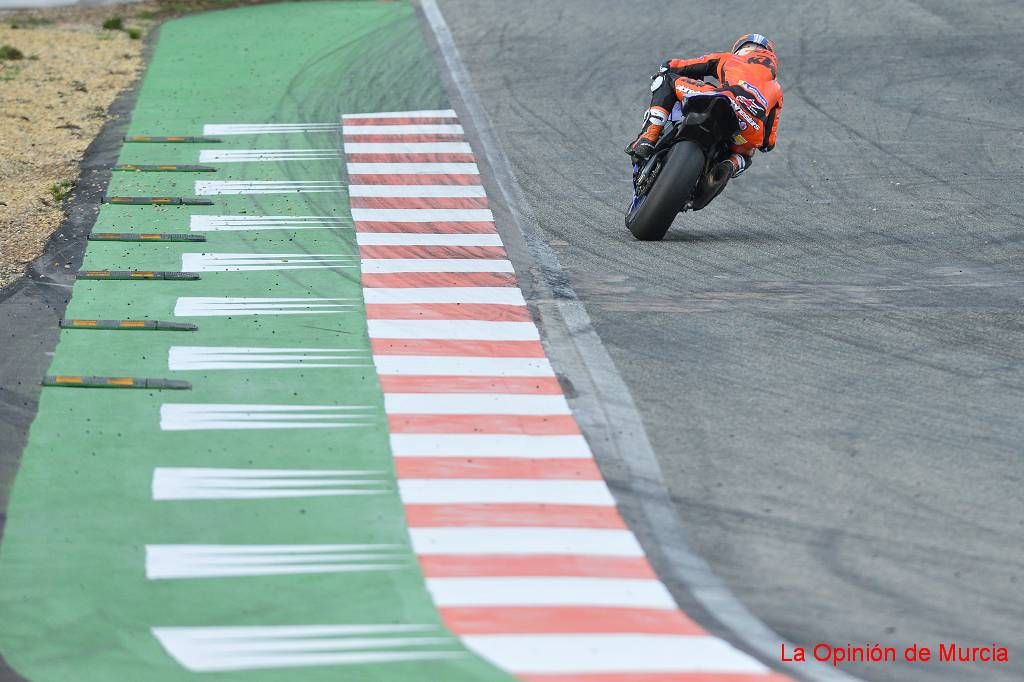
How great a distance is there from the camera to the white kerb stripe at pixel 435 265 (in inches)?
513

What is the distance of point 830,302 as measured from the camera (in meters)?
12.2

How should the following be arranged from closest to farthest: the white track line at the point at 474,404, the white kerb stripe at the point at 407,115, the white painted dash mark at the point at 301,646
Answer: the white painted dash mark at the point at 301,646 → the white track line at the point at 474,404 → the white kerb stripe at the point at 407,115

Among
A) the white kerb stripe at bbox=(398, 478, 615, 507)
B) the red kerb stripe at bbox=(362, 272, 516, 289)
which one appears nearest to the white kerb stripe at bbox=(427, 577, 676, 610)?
the white kerb stripe at bbox=(398, 478, 615, 507)

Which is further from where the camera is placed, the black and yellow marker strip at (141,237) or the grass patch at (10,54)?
the grass patch at (10,54)

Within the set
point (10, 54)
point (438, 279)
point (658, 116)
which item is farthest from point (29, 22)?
point (658, 116)

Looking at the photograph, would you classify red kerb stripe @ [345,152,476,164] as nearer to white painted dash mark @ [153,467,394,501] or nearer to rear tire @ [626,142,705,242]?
rear tire @ [626,142,705,242]

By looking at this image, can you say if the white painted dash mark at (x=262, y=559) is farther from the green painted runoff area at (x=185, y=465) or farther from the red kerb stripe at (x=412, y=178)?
the red kerb stripe at (x=412, y=178)

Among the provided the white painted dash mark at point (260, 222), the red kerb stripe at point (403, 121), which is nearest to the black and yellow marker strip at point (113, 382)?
the white painted dash mark at point (260, 222)

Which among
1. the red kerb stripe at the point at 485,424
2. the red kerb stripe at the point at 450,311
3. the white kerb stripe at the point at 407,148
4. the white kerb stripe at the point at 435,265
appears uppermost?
the red kerb stripe at the point at 485,424

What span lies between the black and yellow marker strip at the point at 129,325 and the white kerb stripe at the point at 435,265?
2071mm

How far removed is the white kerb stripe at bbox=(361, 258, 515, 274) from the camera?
13.0 meters

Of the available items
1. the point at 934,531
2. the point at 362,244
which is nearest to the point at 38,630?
the point at 934,531

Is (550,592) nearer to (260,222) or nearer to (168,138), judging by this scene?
(260,222)

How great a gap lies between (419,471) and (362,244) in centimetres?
496
